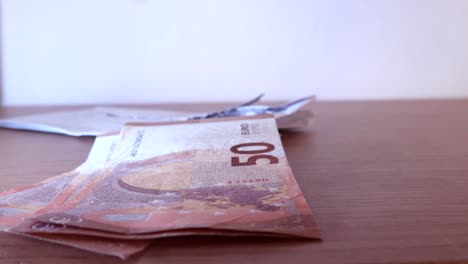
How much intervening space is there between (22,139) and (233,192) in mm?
441

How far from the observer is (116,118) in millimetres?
874

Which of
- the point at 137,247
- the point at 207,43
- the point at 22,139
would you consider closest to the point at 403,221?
the point at 137,247

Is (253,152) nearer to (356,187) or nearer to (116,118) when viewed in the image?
(356,187)

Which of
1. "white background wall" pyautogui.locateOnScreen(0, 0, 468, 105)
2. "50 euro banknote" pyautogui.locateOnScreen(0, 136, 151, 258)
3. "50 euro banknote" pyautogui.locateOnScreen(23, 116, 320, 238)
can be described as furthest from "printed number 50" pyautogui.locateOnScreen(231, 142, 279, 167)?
"white background wall" pyautogui.locateOnScreen(0, 0, 468, 105)

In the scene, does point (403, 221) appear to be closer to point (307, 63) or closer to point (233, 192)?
point (233, 192)

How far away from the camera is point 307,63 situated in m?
1.06

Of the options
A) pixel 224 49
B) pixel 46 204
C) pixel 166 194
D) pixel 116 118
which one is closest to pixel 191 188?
pixel 166 194

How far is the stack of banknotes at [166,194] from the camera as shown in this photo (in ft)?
1.28

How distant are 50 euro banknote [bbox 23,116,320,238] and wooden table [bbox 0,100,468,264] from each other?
0.02m

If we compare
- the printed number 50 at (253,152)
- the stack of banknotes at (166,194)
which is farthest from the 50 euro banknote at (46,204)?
the printed number 50 at (253,152)

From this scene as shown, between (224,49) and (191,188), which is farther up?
(224,49)

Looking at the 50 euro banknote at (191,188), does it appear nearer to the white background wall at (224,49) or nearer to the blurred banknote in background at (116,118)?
the blurred banknote in background at (116,118)

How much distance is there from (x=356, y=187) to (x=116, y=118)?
485 mm

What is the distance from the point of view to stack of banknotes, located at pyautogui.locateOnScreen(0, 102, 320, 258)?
0.39 meters
